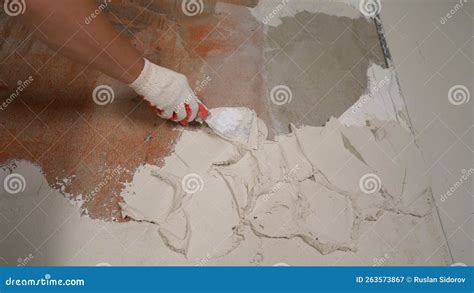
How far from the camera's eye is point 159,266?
4.15 ft

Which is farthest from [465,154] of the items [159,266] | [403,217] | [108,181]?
[108,181]

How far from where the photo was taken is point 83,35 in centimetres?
124

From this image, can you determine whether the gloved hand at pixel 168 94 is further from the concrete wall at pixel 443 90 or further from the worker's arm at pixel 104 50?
the concrete wall at pixel 443 90

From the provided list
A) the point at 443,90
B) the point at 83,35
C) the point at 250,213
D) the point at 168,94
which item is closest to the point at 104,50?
the point at 83,35

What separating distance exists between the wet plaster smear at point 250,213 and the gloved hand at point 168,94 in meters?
0.08

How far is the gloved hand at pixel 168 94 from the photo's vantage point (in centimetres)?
142

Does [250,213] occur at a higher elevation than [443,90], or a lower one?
lower

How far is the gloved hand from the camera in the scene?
142 centimetres

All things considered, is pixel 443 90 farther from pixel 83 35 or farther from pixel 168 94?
pixel 83 35

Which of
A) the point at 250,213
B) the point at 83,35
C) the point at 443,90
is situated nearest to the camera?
the point at 83,35

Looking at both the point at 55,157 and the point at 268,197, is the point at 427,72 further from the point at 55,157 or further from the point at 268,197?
the point at 55,157

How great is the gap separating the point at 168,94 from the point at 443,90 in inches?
42.0

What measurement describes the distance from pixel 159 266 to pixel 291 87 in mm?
880

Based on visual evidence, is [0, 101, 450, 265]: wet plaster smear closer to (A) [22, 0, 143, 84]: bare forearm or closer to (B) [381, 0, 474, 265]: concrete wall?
(B) [381, 0, 474, 265]: concrete wall
